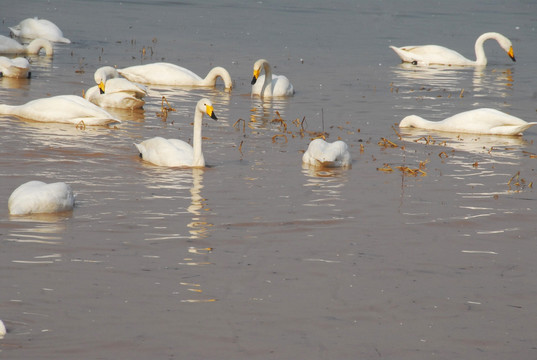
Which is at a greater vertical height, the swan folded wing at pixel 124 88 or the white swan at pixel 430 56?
the white swan at pixel 430 56

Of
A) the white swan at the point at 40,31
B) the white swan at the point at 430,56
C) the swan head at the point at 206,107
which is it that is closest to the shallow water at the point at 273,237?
the swan head at the point at 206,107

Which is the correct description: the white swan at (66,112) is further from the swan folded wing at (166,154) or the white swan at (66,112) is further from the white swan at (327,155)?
the white swan at (327,155)

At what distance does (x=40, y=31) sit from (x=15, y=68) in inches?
243

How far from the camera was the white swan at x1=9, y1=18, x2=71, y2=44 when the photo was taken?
21.6 metres

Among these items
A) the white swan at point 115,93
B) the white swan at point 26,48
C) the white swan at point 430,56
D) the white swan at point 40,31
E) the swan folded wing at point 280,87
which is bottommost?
the white swan at point 115,93

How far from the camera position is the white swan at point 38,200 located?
7.99m

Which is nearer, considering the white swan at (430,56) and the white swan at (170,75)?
the white swan at (170,75)

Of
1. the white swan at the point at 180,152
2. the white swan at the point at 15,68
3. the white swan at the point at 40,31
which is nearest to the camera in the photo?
the white swan at the point at 180,152

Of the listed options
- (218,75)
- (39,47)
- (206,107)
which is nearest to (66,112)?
(206,107)

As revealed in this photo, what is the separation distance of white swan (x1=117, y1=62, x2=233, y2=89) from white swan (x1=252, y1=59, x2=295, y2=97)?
50cm

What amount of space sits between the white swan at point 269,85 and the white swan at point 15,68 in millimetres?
3754

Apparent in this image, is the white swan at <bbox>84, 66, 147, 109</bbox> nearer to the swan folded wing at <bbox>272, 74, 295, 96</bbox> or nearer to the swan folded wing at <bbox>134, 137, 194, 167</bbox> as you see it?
the swan folded wing at <bbox>272, 74, 295, 96</bbox>

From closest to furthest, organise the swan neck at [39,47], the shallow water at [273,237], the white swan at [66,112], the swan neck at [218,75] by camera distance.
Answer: the shallow water at [273,237] < the white swan at [66,112] < the swan neck at [218,75] < the swan neck at [39,47]

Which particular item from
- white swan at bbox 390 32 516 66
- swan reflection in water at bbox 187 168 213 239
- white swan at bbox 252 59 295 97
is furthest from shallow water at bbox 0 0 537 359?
→ white swan at bbox 390 32 516 66
